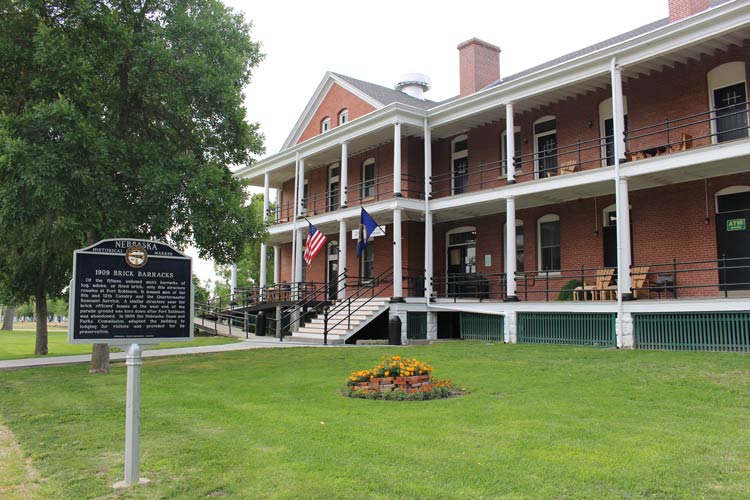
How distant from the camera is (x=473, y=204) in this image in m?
20.6

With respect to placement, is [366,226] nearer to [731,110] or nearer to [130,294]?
[731,110]

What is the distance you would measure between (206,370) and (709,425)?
963cm

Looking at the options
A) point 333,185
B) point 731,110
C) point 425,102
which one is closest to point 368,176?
point 333,185

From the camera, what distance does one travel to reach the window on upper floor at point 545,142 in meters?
20.3

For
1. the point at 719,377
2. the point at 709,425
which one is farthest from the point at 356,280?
the point at 709,425

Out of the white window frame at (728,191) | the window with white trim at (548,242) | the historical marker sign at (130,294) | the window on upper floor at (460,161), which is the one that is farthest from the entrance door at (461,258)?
the historical marker sign at (130,294)

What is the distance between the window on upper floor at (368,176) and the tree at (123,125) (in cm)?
1078

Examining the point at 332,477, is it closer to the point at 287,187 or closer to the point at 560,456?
the point at 560,456

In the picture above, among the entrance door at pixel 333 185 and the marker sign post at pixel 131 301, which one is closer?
the marker sign post at pixel 131 301

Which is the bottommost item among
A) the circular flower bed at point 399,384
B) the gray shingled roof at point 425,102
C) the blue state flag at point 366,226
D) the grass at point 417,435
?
the grass at point 417,435

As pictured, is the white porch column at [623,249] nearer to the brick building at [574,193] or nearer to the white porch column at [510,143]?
the brick building at [574,193]

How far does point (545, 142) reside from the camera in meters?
20.7

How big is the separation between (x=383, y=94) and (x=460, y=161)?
5.85 metres

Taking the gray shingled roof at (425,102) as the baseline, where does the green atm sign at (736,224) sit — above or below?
below
